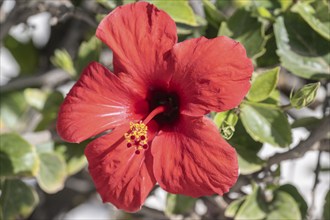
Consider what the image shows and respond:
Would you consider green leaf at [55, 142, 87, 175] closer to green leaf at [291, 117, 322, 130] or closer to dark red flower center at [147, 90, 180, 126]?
dark red flower center at [147, 90, 180, 126]

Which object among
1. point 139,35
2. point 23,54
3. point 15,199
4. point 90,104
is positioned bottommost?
point 23,54

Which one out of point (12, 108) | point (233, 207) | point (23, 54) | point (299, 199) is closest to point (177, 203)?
point (233, 207)

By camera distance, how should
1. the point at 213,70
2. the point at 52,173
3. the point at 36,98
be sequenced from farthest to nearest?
the point at 36,98, the point at 52,173, the point at 213,70

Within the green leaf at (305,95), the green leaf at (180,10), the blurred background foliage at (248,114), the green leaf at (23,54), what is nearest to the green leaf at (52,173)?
the blurred background foliage at (248,114)

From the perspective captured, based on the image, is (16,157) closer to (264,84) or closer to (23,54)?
(264,84)

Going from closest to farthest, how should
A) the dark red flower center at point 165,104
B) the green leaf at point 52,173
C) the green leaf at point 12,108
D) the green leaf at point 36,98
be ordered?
the dark red flower center at point 165,104 < the green leaf at point 52,173 < the green leaf at point 36,98 < the green leaf at point 12,108

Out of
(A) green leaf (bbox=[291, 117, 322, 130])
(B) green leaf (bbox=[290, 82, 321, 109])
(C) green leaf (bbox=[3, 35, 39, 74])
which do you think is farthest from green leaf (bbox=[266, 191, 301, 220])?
(C) green leaf (bbox=[3, 35, 39, 74])

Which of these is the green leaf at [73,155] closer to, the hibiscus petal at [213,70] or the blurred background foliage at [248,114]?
the blurred background foliage at [248,114]
